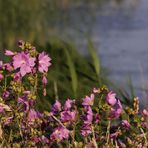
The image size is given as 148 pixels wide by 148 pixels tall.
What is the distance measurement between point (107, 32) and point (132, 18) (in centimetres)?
174

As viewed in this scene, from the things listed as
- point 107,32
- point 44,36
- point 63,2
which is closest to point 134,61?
point 44,36

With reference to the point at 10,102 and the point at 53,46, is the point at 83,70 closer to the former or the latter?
the point at 53,46

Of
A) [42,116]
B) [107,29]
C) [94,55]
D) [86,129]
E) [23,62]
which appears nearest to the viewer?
[23,62]

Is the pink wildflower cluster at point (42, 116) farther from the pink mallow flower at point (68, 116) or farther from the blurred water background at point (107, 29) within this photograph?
the blurred water background at point (107, 29)

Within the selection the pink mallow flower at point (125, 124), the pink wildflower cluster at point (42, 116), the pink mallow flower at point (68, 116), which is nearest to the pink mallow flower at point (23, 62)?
the pink wildflower cluster at point (42, 116)

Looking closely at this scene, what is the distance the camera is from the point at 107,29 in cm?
1542

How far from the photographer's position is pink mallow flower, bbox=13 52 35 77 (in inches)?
127

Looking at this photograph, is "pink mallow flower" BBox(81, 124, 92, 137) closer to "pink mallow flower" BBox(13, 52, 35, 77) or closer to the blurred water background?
"pink mallow flower" BBox(13, 52, 35, 77)

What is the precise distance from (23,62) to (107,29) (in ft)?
40.2

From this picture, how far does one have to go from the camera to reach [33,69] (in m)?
3.30

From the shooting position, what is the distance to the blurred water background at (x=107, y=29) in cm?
1206

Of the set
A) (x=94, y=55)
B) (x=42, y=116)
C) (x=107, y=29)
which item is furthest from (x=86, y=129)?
(x=107, y=29)

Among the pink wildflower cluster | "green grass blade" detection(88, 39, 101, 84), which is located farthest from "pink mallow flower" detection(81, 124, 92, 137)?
"green grass blade" detection(88, 39, 101, 84)

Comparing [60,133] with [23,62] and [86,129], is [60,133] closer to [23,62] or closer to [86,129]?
[86,129]
